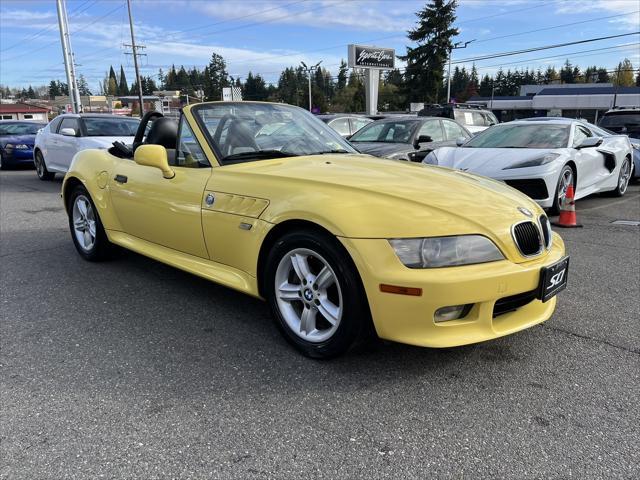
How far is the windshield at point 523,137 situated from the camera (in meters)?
7.34

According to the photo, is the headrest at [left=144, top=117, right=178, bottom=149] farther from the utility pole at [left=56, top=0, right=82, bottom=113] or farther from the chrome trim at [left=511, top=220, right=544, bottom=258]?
the utility pole at [left=56, top=0, right=82, bottom=113]

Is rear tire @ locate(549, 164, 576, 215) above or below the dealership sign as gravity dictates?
below

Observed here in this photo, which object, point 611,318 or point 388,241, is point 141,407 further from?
point 611,318

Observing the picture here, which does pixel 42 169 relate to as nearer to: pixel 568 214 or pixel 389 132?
pixel 389 132

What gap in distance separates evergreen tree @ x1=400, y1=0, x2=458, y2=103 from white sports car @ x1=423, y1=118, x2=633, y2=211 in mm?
58128

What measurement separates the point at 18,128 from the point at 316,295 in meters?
17.1

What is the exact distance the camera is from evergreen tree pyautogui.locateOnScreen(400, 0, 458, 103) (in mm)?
63062

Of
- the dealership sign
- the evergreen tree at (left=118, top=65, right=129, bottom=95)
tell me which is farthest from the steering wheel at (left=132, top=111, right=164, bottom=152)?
the evergreen tree at (left=118, top=65, right=129, bottom=95)

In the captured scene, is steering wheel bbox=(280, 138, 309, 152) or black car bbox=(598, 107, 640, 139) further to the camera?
black car bbox=(598, 107, 640, 139)

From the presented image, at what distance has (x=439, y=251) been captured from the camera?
2.50 m

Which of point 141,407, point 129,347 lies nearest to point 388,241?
point 141,407

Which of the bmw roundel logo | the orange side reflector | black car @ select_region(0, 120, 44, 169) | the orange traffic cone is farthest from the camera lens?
black car @ select_region(0, 120, 44, 169)

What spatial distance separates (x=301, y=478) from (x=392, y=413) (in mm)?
599

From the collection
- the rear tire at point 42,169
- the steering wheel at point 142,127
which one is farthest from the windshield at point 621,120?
the rear tire at point 42,169
